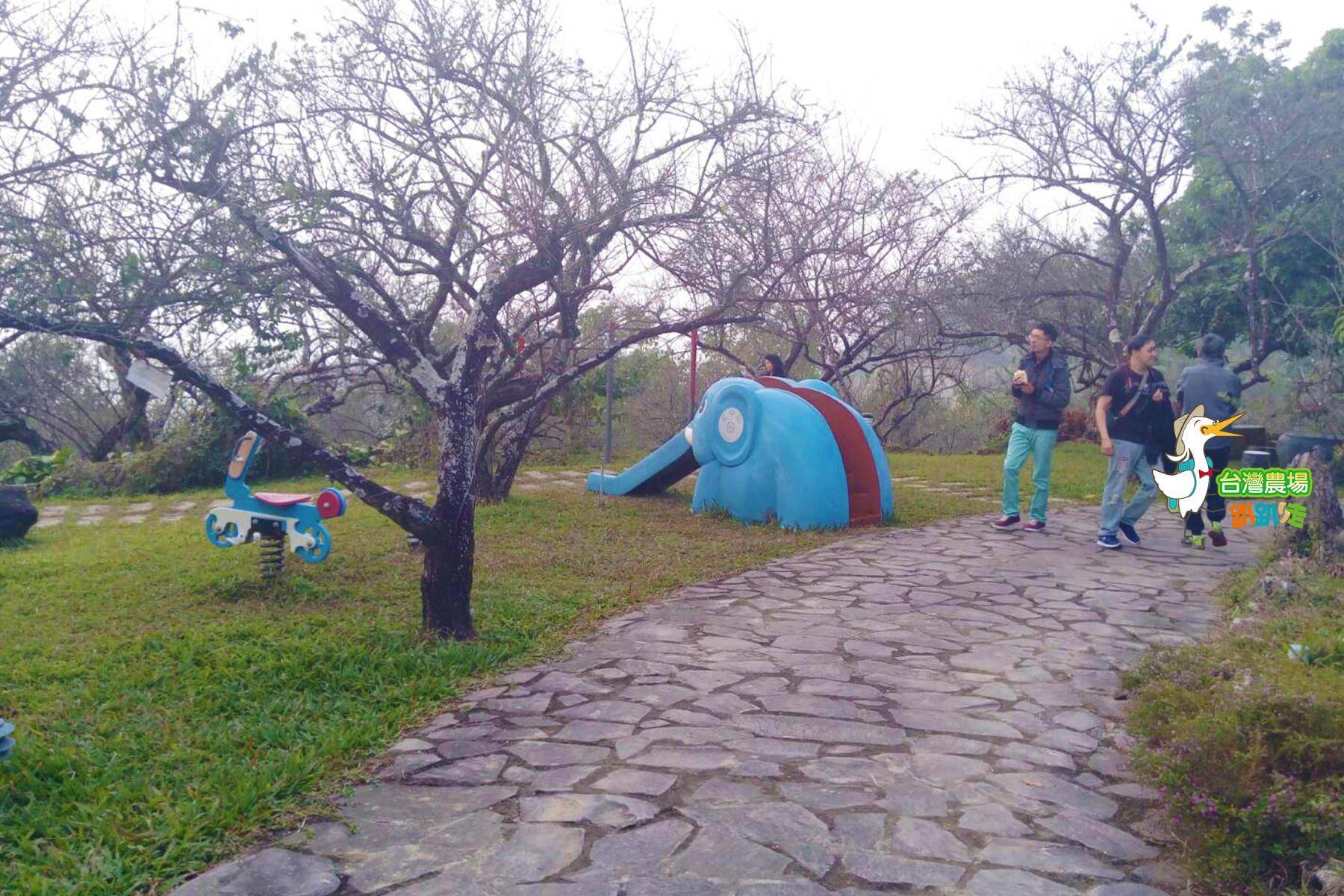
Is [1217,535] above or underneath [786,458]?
underneath

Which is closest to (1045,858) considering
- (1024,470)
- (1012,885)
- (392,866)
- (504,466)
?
(1012,885)

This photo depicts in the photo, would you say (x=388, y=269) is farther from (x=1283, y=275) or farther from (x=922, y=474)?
(x=1283, y=275)

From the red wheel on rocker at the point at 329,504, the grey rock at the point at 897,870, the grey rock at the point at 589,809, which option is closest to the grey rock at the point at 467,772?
the grey rock at the point at 589,809

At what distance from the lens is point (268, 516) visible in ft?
22.1

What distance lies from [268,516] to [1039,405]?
603 centimetres

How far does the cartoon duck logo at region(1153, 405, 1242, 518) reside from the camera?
24.8 feet

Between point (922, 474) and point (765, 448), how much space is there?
5.94 m

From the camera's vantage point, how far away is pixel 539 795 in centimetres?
358

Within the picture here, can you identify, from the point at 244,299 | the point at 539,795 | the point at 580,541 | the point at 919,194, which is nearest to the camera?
the point at 539,795

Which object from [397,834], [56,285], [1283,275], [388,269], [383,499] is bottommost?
[397,834]

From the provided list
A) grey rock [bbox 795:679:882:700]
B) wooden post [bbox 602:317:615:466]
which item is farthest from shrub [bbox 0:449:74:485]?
grey rock [bbox 795:679:882:700]

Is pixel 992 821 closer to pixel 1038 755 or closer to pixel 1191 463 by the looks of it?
pixel 1038 755

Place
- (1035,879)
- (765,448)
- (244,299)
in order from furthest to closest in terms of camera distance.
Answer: (765,448) < (244,299) < (1035,879)

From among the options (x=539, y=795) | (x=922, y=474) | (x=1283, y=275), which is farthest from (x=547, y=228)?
(x=1283, y=275)
